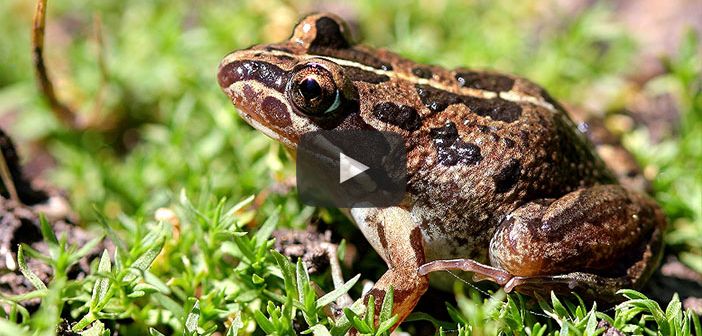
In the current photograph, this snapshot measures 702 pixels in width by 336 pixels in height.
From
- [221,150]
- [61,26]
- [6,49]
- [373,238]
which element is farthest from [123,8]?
[373,238]

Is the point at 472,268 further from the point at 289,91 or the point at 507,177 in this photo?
the point at 289,91

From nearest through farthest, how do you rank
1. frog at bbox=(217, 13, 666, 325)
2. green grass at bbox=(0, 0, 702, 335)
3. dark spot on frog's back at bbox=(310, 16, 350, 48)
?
green grass at bbox=(0, 0, 702, 335), frog at bbox=(217, 13, 666, 325), dark spot on frog's back at bbox=(310, 16, 350, 48)

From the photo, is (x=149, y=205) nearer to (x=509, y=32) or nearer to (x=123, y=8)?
(x=123, y=8)

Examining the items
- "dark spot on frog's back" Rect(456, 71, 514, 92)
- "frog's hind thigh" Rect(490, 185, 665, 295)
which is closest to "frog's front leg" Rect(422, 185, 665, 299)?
"frog's hind thigh" Rect(490, 185, 665, 295)

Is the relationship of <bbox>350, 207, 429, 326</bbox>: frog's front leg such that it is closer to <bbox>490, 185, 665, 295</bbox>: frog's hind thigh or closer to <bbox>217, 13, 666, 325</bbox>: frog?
<bbox>217, 13, 666, 325</bbox>: frog

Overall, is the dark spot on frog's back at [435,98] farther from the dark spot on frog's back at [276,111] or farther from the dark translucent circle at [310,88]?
the dark spot on frog's back at [276,111]

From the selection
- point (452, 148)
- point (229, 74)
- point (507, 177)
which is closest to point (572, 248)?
point (507, 177)
